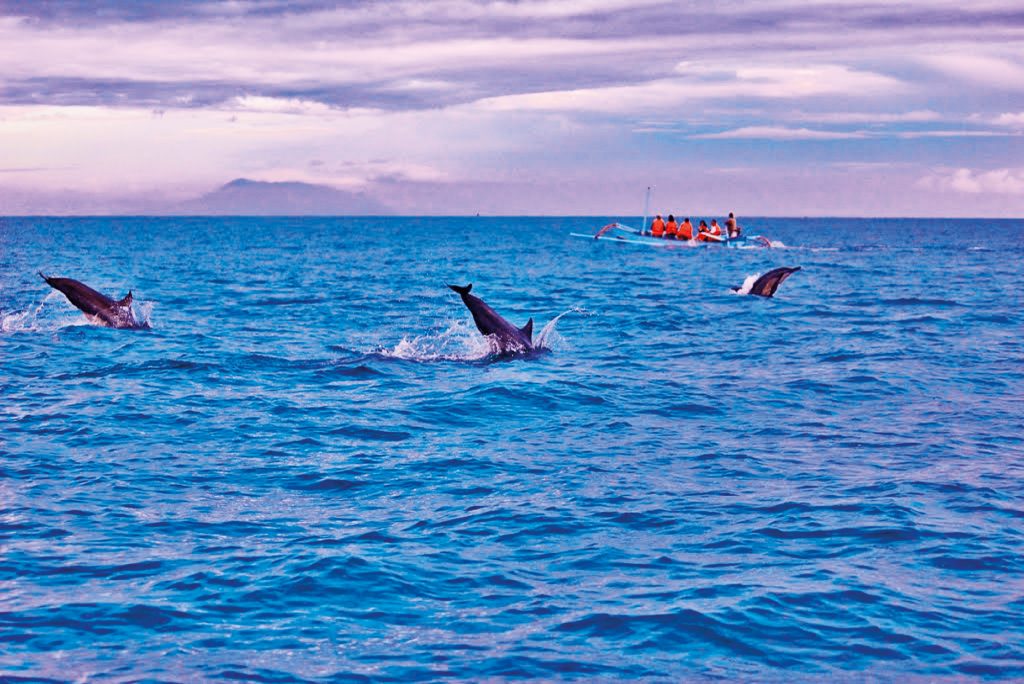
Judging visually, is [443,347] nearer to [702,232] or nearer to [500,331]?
[500,331]

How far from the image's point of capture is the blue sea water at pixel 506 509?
7.88 metres

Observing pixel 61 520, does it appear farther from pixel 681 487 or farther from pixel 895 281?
pixel 895 281

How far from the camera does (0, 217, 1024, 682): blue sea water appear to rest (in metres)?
Result: 7.88

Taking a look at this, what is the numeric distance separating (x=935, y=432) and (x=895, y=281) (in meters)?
36.3

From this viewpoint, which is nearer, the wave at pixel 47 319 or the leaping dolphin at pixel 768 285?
the wave at pixel 47 319

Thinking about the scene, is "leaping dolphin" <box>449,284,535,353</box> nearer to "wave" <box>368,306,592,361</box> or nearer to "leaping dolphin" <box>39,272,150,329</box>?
"wave" <box>368,306,592,361</box>

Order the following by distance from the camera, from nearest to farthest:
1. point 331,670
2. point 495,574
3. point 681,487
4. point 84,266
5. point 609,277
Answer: point 331,670
point 495,574
point 681,487
point 609,277
point 84,266

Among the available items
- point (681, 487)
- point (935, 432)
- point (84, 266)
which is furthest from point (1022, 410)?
point (84, 266)

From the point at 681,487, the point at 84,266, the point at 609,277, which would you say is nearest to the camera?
the point at 681,487

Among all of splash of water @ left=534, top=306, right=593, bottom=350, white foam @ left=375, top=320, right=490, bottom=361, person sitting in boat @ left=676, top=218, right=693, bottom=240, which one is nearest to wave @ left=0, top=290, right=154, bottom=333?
white foam @ left=375, top=320, right=490, bottom=361

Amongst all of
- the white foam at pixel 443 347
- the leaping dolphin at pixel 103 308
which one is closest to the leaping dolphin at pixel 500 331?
the white foam at pixel 443 347

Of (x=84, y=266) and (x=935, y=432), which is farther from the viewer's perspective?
(x=84, y=266)

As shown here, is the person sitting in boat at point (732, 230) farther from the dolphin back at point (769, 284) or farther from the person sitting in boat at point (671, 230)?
the dolphin back at point (769, 284)

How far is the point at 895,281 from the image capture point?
161 feet
